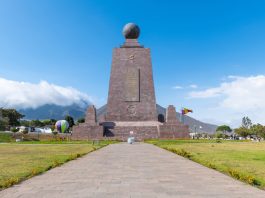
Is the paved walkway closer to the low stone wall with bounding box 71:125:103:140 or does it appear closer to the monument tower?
the low stone wall with bounding box 71:125:103:140

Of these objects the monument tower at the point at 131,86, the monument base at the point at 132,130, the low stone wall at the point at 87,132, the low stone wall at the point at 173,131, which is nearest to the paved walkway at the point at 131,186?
the low stone wall at the point at 173,131

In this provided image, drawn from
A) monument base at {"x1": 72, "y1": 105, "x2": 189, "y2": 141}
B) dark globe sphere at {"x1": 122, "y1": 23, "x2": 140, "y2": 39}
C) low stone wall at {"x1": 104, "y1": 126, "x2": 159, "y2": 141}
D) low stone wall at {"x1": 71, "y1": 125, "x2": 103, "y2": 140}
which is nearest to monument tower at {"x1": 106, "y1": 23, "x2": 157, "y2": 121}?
dark globe sphere at {"x1": 122, "y1": 23, "x2": 140, "y2": 39}

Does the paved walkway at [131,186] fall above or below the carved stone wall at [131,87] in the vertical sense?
below

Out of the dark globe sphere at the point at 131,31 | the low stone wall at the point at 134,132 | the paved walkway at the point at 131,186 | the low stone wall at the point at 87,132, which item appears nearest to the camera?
the paved walkway at the point at 131,186

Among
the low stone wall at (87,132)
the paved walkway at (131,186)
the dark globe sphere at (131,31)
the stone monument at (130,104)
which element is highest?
the dark globe sphere at (131,31)

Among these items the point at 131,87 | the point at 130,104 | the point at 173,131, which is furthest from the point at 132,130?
the point at 131,87

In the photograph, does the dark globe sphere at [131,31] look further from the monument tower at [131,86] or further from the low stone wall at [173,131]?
the low stone wall at [173,131]

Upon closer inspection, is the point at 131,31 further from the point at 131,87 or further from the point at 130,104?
the point at 130,104

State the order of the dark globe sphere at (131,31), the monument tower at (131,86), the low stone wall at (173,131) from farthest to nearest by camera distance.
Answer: the dark globe sphere at (131,31) < the monument tower at (131,86) < the low stone wall at (173,131)

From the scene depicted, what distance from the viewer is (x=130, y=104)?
65188 mm

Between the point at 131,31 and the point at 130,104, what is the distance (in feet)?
52.9

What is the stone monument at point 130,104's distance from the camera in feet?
192

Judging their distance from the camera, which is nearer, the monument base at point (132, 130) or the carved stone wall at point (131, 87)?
the monument base at point (132, 130)

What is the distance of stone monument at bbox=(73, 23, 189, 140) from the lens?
192 ft
